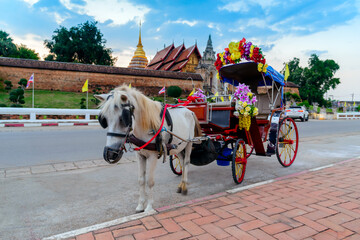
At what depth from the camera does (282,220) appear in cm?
274

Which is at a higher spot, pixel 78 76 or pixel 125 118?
pixel 78 76

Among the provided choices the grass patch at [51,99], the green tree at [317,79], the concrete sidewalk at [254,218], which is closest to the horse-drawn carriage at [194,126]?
the concrete sidewalk at [254,218]

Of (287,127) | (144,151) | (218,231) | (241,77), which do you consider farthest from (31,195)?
(287,127)

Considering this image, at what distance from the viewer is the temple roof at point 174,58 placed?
38.1 metres

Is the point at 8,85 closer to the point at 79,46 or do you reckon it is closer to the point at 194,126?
the point at 79,46

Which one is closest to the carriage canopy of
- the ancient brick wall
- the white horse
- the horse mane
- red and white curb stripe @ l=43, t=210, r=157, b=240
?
the white horse

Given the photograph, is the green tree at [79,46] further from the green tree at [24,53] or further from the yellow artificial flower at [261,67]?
the yellow artificial flower at [261,67]

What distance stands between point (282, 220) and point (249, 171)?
235cm

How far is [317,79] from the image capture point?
49469mm

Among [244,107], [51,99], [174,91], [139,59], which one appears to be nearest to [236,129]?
[244,107]

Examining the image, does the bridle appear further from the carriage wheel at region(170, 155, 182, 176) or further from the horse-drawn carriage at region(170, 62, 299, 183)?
the carriage wheel at region(170, 155, 182, 176)

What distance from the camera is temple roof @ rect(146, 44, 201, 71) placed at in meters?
38.1

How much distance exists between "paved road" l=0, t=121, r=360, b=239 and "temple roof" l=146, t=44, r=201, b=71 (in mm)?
33831

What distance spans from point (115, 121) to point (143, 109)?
0.43 m
